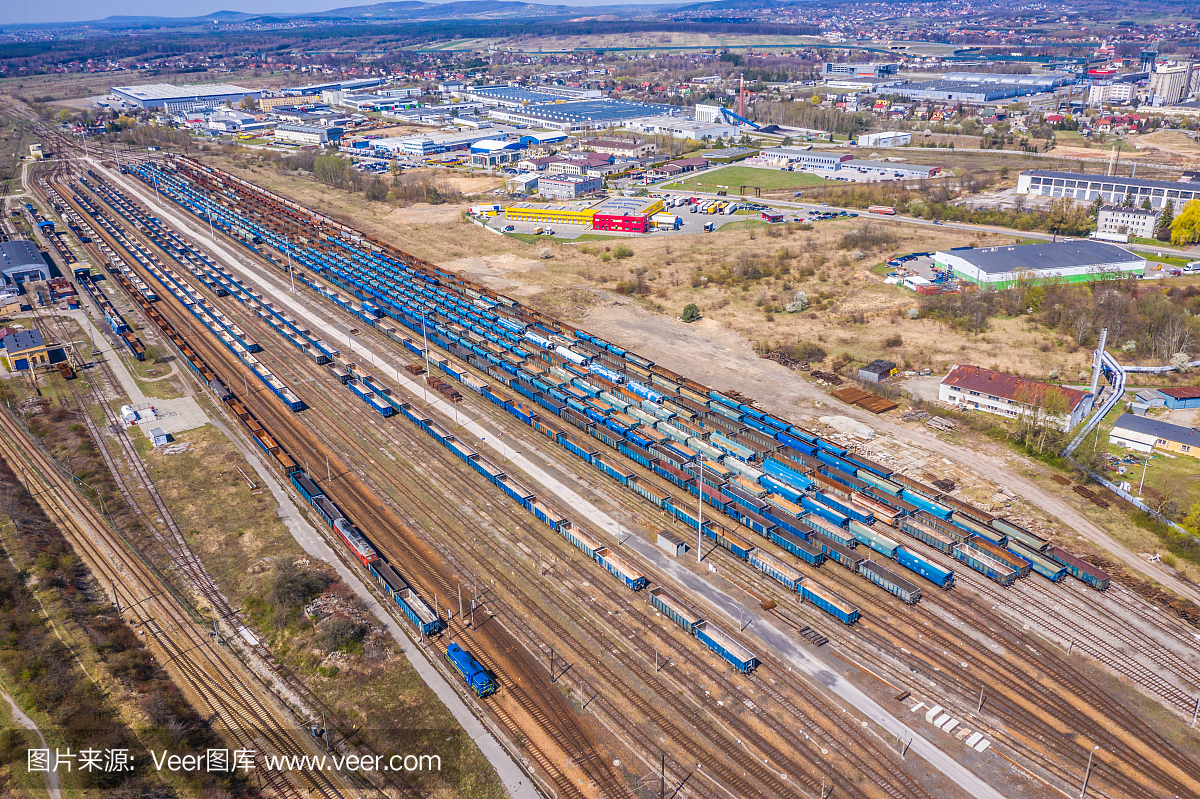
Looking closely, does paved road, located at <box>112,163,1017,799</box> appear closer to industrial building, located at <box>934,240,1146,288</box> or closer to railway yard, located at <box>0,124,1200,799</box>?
railway yard, located at <box>0,124,1200,799</box>

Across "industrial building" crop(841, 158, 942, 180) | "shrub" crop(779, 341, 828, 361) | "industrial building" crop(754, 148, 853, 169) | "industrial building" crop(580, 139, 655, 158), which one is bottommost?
"shrub" crop(779, 341, 828, 361)

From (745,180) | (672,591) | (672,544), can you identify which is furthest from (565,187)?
(672,591)

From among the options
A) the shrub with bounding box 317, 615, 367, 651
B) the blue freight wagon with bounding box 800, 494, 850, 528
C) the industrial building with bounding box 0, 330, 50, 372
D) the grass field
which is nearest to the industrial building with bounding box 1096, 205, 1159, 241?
the grass field

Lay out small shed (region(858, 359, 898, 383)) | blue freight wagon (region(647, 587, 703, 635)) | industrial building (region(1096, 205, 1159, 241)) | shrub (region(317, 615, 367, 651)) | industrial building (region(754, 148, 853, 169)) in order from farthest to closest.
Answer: industrial building (region(754, 148, 853, 169)), industrial building (region(1096, 205, 1159, 241)), small shed (region(858, 359, 898, 383)), blue freight wagon (region(647, 587, 703, 635)), shrub (region(317, 615, 367, 651))

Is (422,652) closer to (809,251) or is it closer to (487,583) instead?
(487,583)

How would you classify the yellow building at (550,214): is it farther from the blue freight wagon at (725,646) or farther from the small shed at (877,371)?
the blue freight wagon at (725,646)

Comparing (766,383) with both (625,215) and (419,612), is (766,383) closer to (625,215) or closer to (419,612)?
(419,612)
